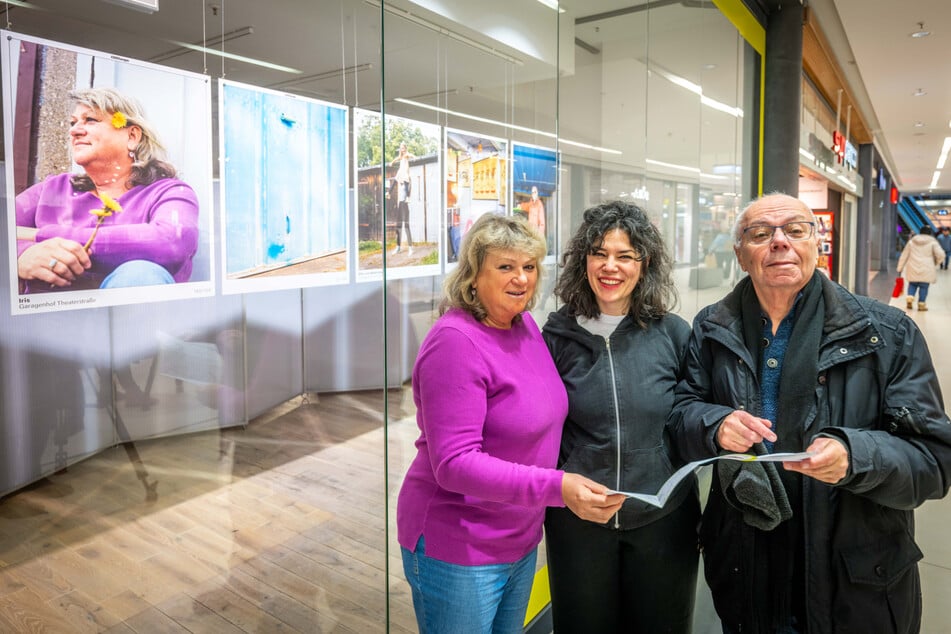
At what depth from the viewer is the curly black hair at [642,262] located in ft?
6.07

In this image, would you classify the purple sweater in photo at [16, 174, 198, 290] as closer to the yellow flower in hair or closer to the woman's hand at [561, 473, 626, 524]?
the yellow flower in hair

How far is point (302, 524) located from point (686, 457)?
110cm

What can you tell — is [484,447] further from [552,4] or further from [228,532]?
[552,4]

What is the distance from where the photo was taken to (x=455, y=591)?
1.59 meters

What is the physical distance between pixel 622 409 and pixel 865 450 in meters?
0.58

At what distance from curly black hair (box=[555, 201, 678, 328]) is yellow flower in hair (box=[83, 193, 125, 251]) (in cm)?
118

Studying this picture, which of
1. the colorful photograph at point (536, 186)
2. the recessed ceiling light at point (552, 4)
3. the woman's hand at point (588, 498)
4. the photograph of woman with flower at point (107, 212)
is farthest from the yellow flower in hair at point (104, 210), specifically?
the recessed ceiling light at point (552, 4)

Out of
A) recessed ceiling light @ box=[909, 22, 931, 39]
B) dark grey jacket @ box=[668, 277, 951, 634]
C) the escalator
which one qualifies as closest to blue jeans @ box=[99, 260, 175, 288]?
dark grey jacket @ box=[668, 277, 951, 634]

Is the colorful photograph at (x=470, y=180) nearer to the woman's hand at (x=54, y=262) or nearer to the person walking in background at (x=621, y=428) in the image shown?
the person walking in background at (x=621, y=428)

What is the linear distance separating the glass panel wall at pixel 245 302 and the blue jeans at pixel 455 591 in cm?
44

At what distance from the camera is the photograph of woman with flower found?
129 centimetres

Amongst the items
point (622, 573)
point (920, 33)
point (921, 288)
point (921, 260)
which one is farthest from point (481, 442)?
point (921, 288)

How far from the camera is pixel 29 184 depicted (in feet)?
4.14

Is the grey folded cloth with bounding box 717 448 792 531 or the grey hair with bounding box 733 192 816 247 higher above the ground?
the grey hair with bounding box 733 192 816 247
